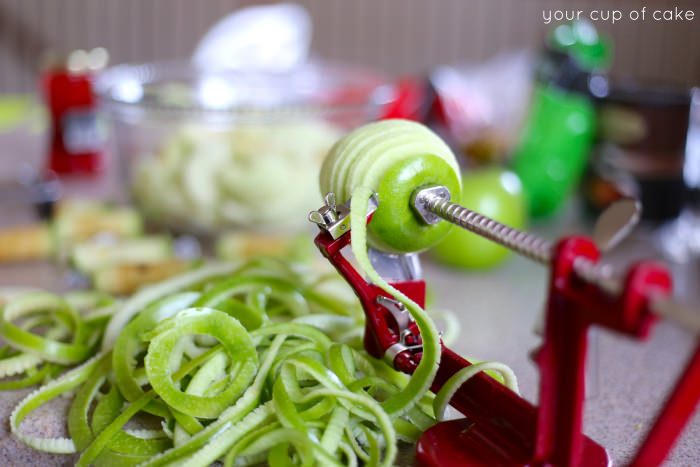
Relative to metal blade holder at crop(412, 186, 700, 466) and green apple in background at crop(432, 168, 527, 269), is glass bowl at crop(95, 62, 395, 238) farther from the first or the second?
metal blade holder at crop(412, 186, 700, 466)

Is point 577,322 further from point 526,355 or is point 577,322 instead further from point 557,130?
point 557,130

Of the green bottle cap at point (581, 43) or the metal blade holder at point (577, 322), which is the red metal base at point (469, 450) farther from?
the green bottle cap at point (581, 43)

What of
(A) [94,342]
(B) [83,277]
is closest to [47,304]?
(A) [94,342]

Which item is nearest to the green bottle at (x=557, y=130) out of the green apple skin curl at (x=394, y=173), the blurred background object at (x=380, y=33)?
the green apple skin curl at (x=394, y=173)

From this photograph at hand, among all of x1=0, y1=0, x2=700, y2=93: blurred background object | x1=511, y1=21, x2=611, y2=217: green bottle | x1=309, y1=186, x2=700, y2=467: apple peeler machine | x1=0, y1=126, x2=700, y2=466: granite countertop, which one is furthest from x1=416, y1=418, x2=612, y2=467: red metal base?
x1=0, y1=0, x2=700, y2=93: blurred background object

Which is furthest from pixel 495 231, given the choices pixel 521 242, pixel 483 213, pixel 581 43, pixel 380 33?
pixel 380 33
